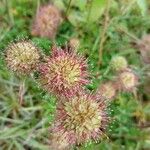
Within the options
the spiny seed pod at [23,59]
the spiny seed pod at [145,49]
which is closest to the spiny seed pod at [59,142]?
the spiny seed pod at [23,59]

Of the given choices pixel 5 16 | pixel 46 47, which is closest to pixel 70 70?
pixel 46 47

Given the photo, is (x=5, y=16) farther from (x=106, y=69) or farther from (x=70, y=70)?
(x=70, y=70)

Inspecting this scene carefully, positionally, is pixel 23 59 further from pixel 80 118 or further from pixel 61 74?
pixel 80 118

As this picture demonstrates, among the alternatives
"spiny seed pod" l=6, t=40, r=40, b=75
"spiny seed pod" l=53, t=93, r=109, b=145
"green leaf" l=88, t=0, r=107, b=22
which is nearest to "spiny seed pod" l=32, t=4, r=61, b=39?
"green leaf" l=88, t=0, r=107, b=22

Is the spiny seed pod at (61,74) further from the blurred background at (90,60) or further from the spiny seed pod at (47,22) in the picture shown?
the spiny seed pod at (47,22)

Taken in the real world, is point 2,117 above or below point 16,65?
below
